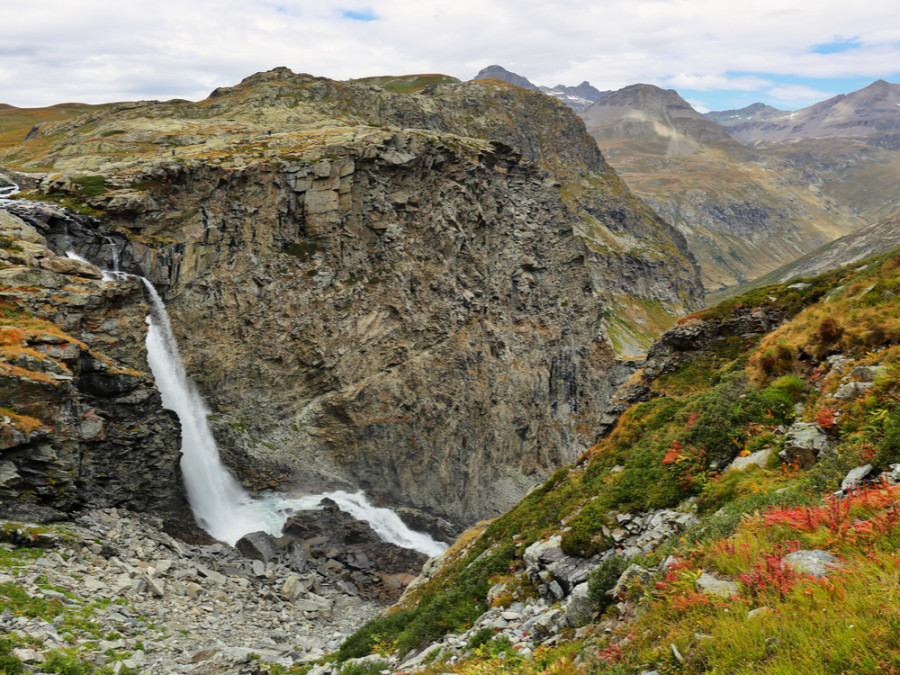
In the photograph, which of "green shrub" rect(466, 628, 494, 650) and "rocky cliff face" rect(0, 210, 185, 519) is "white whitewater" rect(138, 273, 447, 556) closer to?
"rocky cliff face" rect(0, 210, 185, 519)

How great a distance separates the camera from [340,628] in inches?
1145

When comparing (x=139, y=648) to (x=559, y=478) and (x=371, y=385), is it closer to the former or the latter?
(x=559, y=478)

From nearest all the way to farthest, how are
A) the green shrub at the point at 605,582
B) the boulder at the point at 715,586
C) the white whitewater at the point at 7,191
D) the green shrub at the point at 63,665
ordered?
the boulder at the point at 715,586
the green shrub at the point at 605,582
the green shrub at the point at 63,665
the white whitewater at the point at 7,191

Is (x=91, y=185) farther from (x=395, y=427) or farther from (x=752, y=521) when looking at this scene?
(x=752, y=521)

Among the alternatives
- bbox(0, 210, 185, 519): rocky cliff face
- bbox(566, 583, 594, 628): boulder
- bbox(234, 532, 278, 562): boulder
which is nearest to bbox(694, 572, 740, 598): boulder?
bbox(566, 583, 594, 628): boulder

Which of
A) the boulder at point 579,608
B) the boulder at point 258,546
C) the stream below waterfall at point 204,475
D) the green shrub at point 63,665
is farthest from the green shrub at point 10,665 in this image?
the stream below waterfall at point 204,475

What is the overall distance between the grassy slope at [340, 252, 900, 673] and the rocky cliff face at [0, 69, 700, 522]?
32982 mm

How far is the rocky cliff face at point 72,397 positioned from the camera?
26156 millimetres

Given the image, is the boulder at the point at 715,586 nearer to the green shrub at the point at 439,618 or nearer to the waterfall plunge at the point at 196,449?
the green shrub at the point at 439,618

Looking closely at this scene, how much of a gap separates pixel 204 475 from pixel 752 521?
150ft

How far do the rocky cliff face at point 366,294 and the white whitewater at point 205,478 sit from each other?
1743 millimetres

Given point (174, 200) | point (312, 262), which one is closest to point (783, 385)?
point (312, 262)

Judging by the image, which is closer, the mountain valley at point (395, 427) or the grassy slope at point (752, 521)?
the grassy slope at point (752, 521)

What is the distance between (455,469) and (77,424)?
38.5 meters
